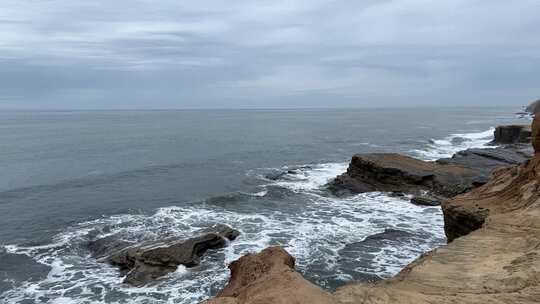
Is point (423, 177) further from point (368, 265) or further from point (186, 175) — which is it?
point (186, 175)

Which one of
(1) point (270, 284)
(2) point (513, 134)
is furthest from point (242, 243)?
(2) point (513, 134)

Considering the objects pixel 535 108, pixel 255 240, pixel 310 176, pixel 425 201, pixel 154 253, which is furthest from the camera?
pixel 535 108

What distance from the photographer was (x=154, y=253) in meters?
21.4

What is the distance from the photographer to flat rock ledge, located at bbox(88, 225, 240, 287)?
20.4m

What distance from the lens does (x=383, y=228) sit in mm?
26562

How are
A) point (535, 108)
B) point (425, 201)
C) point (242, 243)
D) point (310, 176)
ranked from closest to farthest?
point (242, 243), point (425, 201), point (310, 176), point (535, 108)

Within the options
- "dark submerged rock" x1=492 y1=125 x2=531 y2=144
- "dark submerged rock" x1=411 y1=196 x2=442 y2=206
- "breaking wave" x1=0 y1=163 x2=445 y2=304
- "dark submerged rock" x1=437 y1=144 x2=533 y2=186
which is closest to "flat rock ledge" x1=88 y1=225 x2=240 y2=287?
"breaking wave" x1=0 y1=163 x2=445 y2=304

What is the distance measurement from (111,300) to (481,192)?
15.9 m

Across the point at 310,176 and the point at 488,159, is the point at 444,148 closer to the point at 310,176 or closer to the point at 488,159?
the point at 488,159

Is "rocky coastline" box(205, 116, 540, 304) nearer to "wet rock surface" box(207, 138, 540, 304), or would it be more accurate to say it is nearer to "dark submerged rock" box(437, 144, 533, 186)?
"wet rock surface" box(207, 138, 540, 304)

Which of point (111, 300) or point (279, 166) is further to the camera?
point (279, 166)

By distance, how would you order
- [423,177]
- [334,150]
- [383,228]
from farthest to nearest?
[334,150] → [423,177] → [383,228]

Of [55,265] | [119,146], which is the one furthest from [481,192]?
[119,146]

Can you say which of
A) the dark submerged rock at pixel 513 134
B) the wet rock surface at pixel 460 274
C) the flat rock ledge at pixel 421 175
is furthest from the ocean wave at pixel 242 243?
the dark submerged rock at pixel 513 134
